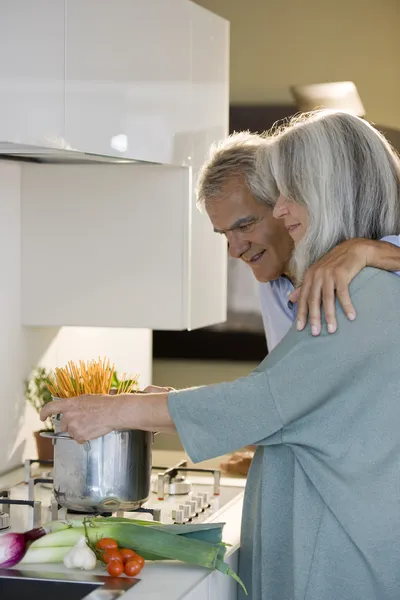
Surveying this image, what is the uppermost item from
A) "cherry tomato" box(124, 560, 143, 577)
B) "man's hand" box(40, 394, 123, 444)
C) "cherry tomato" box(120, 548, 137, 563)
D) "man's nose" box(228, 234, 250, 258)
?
"man's nose" box(228, 234, 250, 258)

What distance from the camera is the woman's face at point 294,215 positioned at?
1660 millimetres

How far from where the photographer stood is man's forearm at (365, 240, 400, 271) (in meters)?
1.63

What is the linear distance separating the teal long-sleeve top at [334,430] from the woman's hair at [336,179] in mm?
93

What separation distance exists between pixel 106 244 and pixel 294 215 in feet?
3.28

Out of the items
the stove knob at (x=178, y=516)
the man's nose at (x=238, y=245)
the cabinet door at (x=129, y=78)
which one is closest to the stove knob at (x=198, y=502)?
the stove knob at (x=178, y=516)

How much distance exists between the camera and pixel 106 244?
2.60 meters

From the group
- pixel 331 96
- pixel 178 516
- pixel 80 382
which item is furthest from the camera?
pixel 331 96

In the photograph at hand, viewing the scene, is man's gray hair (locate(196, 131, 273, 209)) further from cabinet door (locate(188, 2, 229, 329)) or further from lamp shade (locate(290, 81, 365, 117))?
lamp shade (locate(290, 81, 365, 117))

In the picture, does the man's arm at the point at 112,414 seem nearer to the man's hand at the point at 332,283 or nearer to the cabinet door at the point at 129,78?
the man's hand at the point at 332,283

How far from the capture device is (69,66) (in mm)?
1996

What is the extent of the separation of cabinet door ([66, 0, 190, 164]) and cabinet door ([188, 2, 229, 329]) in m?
0.08

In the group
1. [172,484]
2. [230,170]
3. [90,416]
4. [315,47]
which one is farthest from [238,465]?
[315,47]

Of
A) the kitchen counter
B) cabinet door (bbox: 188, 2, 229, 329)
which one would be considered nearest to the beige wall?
cabinet door (bbox: 188, 2, 229, 329)

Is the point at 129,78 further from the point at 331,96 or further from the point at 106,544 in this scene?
the point at 331,96
